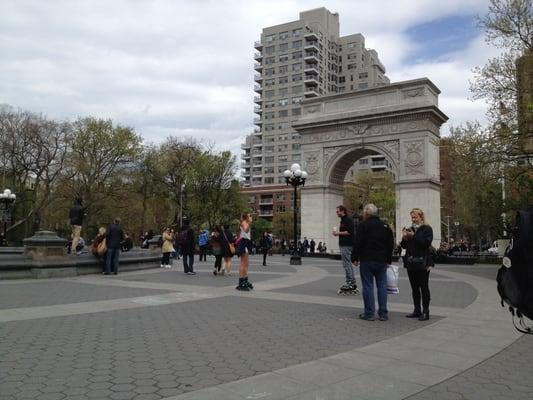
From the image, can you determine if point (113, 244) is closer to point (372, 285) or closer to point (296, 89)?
point (372, 285)

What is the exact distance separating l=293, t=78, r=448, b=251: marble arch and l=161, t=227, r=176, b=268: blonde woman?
19.9 metres

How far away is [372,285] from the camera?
26.6 feet

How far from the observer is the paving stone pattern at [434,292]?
1034 centimetres

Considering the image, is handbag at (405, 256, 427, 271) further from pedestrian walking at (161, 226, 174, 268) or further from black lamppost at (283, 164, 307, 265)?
black lamppost at (283, 164, 307, 265)

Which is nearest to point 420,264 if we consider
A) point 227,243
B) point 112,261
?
point 227,243

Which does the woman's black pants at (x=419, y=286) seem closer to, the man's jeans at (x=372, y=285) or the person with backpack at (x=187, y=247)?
the man's jeans at (x=372, y=285)

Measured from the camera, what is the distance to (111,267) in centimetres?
1675

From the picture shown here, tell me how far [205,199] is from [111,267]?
33.3 metres

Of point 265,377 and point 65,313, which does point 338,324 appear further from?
point 65,313

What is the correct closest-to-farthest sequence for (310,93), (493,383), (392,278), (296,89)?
(493,383), (392,278), (310,93), (296,89)

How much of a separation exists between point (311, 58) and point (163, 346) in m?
106

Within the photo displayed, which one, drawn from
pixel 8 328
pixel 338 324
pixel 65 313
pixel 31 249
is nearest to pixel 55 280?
pixel 31 249

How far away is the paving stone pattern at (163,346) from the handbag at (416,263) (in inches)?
35.5

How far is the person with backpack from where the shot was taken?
16.8 metres
